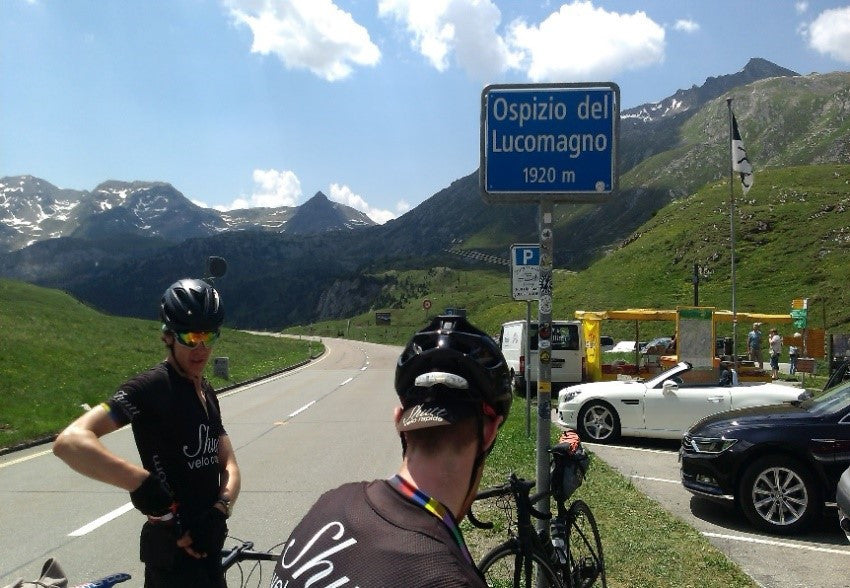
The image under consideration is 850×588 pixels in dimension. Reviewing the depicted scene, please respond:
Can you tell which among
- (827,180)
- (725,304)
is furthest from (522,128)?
(827,180)

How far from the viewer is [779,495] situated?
23.4ft

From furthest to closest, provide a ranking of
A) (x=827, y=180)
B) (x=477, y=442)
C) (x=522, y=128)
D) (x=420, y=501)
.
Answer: (x=827, y=180) → (x=522, y=128) → (x=477, y=442) → (x=420, y=501)

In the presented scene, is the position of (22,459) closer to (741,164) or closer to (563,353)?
(563,353)

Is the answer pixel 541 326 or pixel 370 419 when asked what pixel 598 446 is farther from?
pixel 541 326

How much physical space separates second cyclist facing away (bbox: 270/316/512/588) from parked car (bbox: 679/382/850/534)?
253 inches

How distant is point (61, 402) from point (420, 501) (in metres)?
17.8

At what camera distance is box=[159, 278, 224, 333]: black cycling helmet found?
2.86m

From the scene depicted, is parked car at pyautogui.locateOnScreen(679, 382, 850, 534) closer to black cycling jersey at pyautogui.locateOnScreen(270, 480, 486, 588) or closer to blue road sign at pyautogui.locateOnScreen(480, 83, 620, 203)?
blue road sign at pyautogui.locateOnScreen(480, 83, 620, 203)

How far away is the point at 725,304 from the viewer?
47.1 meters

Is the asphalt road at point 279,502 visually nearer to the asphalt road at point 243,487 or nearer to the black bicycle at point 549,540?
the asphalt road at point 243,487

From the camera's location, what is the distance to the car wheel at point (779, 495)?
700 centimetres

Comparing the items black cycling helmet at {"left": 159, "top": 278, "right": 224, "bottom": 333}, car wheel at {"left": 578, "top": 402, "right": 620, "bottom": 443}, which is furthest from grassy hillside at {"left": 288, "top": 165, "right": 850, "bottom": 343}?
black cycling helmet at {"left": 159, "top": 278, "right": 224, "bottom": 333}

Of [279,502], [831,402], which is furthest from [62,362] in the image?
[831,402]

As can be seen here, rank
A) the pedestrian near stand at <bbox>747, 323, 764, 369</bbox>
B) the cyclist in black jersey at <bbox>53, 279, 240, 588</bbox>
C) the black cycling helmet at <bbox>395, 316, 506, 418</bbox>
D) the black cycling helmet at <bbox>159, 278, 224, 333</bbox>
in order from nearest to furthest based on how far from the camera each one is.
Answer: the black cycling helmet at <bbox>395, 316, 506, 418</bbox>
the cyclist in black jersey at <bbox>53, 279, 240, 588</bbox>
the black cycling helmet at <bbox>159, 278, 224, 333</bbox>
the pedestrian near stand at <bbox>747, 323, 764, 369</bbox>
